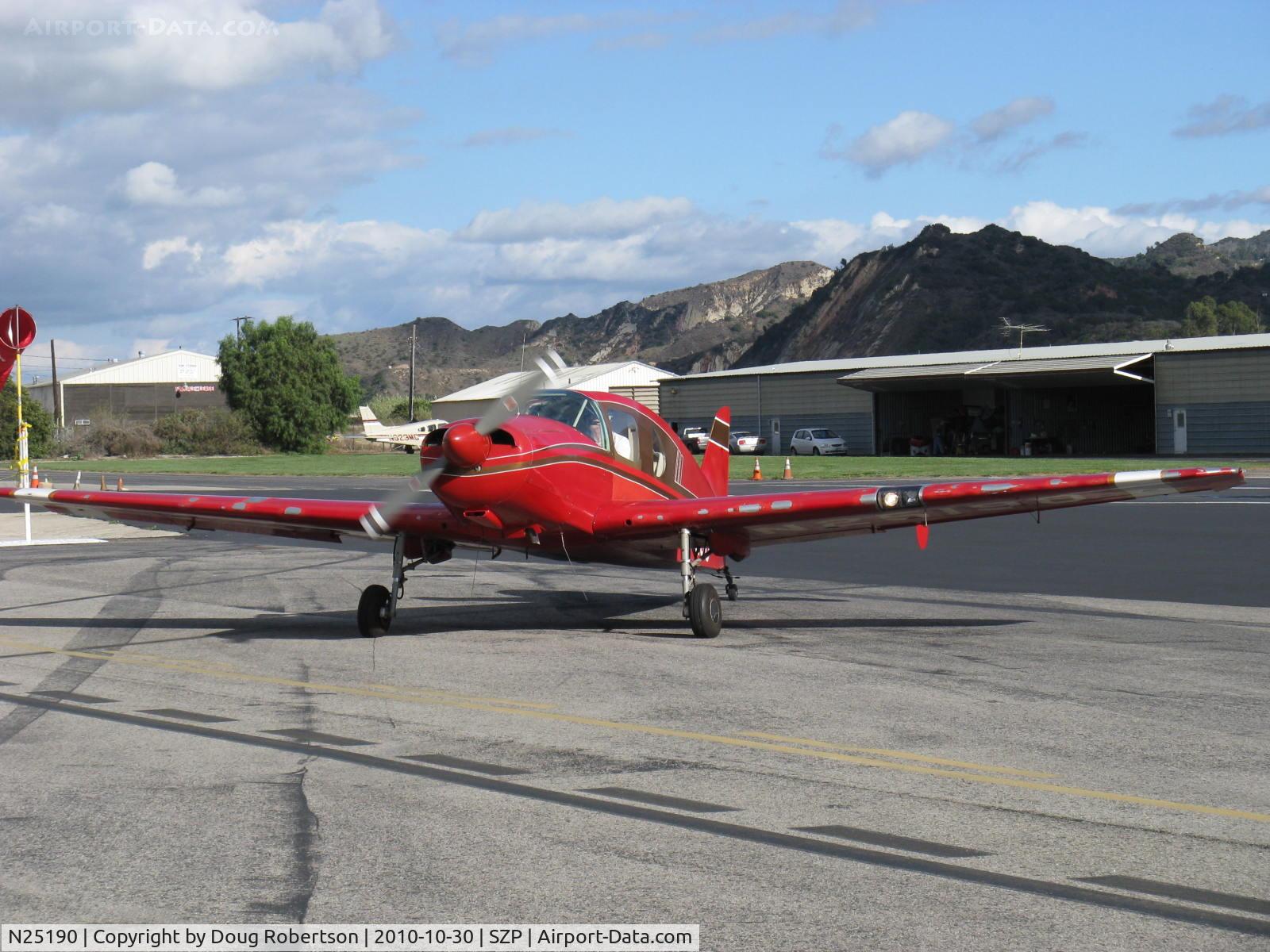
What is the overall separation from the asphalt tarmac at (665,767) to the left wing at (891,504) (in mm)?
1117

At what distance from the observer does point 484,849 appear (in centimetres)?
579

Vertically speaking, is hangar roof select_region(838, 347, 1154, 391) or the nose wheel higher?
hangar roof select_region(838, 347, 1154, 391)

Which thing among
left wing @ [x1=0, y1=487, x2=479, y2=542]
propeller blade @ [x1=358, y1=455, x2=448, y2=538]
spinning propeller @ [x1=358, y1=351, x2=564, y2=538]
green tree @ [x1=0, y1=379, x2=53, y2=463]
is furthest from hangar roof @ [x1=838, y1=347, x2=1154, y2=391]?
propeller blade @ [x1=358, y1=455, x2=448, y2=538]

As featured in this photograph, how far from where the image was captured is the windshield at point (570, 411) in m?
12.9

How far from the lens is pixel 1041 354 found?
3000 inches

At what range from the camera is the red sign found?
21.8 meters

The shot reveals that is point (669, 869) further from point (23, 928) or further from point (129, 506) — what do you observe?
point (129, 506)

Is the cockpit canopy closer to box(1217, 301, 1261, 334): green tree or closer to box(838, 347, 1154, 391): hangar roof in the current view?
box(838, 347, 1154, 391): hangar roof

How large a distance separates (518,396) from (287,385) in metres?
93.2

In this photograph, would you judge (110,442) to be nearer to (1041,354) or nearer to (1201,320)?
(1041,354)

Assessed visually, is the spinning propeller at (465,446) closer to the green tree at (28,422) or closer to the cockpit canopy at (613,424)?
the cockpit canopy at (613,424)

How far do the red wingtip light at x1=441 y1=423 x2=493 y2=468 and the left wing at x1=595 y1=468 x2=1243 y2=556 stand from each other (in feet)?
5.68

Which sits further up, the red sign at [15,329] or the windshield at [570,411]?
the red sign at [15,329]

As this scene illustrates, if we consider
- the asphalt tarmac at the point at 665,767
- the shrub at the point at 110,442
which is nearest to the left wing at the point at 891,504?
the asphalt tarmac at the point at 665,767
